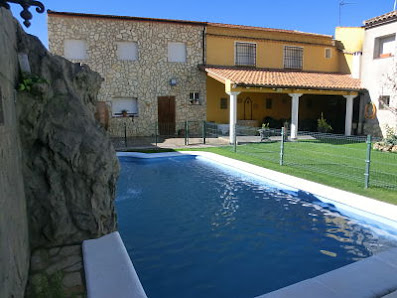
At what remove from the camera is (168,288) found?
3873 mm

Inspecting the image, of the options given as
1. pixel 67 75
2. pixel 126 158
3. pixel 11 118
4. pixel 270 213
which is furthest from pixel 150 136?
pixel 11 118

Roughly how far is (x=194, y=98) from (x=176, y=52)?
2.82m

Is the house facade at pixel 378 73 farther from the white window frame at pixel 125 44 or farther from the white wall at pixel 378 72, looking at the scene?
the white window frame at pixel 125 44

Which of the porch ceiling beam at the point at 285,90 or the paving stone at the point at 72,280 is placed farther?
the porch ceiling beam at the point at 285,90

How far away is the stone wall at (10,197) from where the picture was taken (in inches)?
→ 91.4

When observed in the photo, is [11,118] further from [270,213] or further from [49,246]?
[270,213]

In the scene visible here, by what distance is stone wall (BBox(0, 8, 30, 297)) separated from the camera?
7.62 ft

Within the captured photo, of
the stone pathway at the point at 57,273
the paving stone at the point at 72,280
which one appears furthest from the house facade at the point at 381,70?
the paving stone at the point at 72,280

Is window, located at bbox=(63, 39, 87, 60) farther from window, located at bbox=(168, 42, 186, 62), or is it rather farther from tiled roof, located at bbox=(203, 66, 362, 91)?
tiled roof, located at bbox=(203, 66, 362, 91)

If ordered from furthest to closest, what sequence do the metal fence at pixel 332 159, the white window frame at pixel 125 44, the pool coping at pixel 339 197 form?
the white window frame at pixel 125 44 → the metal fence at pixel 332 159 → the pool coping at pixel 339 197

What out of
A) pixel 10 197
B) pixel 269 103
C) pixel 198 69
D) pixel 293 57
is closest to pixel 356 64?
pixel 293 57

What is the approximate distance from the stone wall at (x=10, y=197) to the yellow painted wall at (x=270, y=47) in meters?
16.5

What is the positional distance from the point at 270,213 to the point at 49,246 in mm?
4192

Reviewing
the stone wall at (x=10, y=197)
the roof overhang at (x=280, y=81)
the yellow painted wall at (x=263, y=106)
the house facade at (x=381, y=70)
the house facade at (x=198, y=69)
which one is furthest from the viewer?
the yellow painted wall at (x=263, y=106)
